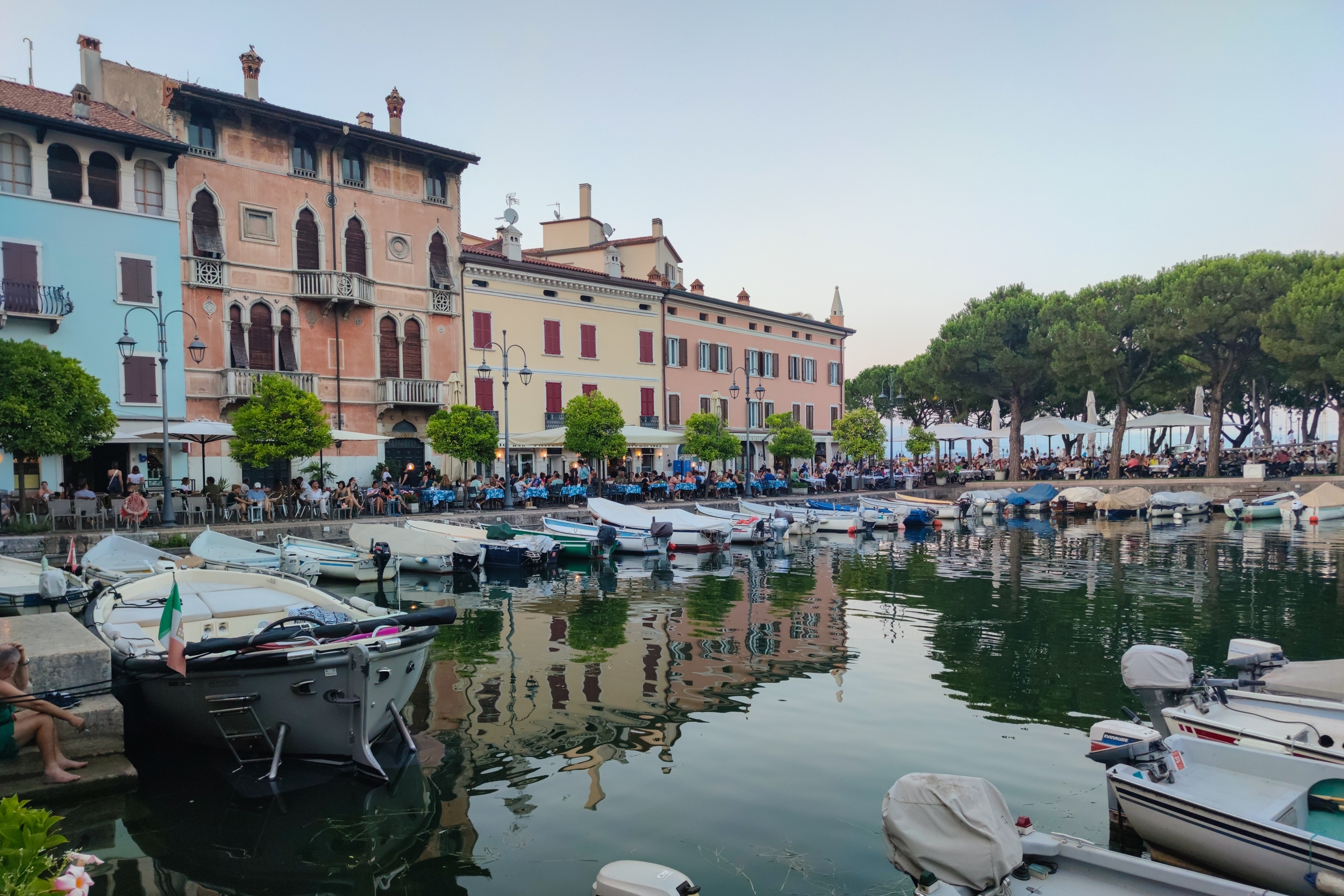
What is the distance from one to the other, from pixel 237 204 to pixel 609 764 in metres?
27.3

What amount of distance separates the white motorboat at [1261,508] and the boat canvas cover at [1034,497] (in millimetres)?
7634

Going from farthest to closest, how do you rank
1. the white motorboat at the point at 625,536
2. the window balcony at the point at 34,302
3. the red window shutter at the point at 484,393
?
the red window shutter at the point at 484,393
the white motorboat at the point at 625,536
the window balcony at the point at 34,302

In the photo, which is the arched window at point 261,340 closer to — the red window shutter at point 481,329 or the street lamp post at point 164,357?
the street lamp post at point 164,357

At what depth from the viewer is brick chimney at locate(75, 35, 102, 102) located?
29156mm

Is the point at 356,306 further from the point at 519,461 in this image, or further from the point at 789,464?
the point at 789,464

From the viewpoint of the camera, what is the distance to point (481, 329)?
34.9 meters

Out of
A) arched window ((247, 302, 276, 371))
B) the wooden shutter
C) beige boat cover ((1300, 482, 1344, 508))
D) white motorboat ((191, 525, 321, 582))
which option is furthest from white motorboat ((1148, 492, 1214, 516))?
the wooden shutter

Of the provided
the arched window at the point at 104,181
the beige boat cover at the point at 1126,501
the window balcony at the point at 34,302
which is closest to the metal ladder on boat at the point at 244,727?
the window balcony at the point at 34,302

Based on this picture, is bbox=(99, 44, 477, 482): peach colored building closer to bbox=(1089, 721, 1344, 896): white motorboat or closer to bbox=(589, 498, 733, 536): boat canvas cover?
bbox=(589, 498, 733, 536): boat canvas cover

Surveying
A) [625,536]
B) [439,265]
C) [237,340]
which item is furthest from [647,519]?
[237,340]

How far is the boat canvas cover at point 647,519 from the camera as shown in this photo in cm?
2708

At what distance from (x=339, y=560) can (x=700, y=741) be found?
14256mm

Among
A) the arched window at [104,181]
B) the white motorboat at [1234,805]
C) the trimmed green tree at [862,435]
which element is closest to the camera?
the white motorboat at [1234,805]

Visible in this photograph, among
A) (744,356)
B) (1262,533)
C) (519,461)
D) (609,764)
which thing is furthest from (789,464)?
(609,764)
